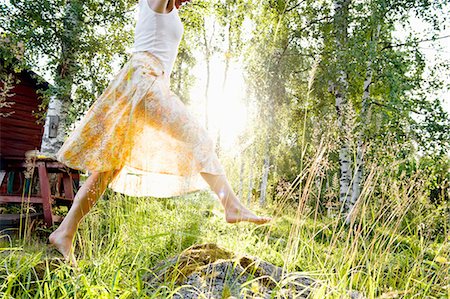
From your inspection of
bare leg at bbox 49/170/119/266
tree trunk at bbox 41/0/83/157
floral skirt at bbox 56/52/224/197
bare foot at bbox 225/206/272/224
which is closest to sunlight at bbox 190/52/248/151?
floral skirt at bbox 56/52/224/197

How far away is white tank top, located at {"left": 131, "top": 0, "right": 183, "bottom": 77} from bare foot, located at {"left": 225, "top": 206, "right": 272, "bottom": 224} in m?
0.89

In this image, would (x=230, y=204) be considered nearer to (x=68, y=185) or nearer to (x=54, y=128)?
(x=68, y=185)

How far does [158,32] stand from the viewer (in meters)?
2.24

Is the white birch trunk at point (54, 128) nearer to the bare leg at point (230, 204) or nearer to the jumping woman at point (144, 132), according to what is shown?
the jumping woman at point (144, 132)

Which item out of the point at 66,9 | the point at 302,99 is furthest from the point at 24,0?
the point at 302,99

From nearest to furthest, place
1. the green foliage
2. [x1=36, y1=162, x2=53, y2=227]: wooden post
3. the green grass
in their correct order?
the green grass < [x1=36, y1=162, x2=53, y2=227]: wooden post < the green foliage

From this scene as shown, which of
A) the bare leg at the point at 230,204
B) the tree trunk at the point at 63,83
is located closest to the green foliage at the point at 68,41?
the tree trunk at the point at 63,83

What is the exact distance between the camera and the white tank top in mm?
2229

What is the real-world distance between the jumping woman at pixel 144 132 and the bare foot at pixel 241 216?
5.1 inches

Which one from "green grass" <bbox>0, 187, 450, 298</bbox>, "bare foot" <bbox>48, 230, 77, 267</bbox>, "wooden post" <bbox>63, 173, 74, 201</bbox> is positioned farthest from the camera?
"wooden post" <bbox>63, 173, 74, 201</bbox>

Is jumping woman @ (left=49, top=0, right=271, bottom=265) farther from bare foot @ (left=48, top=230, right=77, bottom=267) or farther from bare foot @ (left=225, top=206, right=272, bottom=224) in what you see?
bare foot @ (left=225, top=206, right=272, bottom=224)

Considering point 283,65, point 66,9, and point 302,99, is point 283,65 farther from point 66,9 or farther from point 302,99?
point 66,9

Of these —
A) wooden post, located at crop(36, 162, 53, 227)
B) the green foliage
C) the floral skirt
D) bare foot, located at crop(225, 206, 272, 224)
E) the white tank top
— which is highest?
the green foliage

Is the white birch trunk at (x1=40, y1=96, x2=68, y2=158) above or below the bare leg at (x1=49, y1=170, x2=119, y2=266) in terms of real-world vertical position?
above
